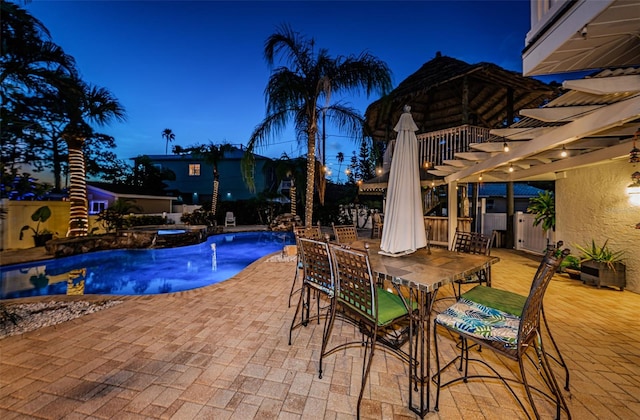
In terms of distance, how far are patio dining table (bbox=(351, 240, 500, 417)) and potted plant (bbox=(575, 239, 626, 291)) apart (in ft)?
12.5

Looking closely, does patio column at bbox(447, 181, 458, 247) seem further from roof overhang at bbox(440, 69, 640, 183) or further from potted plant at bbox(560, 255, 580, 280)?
potted plant at bbox(560, 255, 580, 280)

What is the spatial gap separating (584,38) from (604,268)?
466 centimetres

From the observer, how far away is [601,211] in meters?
5.20

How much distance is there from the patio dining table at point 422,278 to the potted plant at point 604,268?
12.5 feet

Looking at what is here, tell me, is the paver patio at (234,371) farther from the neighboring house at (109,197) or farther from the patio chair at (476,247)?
the neighboring house at (109,197)

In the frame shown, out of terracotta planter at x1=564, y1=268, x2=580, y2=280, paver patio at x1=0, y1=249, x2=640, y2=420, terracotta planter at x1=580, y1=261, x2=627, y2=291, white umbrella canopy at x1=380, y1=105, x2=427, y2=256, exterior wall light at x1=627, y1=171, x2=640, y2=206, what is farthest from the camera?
terracotta planter at x1=564, y1=268, x2=580, y2=280

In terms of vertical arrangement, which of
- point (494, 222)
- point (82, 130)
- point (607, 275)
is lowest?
point (607, 275)

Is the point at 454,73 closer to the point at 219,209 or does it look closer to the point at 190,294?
the point at 190,294

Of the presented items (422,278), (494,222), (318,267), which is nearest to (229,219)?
(494,222)

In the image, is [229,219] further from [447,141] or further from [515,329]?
[515,329]

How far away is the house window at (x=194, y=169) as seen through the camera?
22.7 m

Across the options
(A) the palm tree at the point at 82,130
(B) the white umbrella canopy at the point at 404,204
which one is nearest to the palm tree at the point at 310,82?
(B) the white umbrella canopy at the point at 404,204

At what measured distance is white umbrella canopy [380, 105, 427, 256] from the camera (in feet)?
9.32

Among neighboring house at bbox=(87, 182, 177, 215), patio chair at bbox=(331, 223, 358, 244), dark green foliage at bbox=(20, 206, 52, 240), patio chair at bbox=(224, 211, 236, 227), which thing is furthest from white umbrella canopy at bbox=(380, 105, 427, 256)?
neighboring house at bbox=(87, 182, 177, 215)
